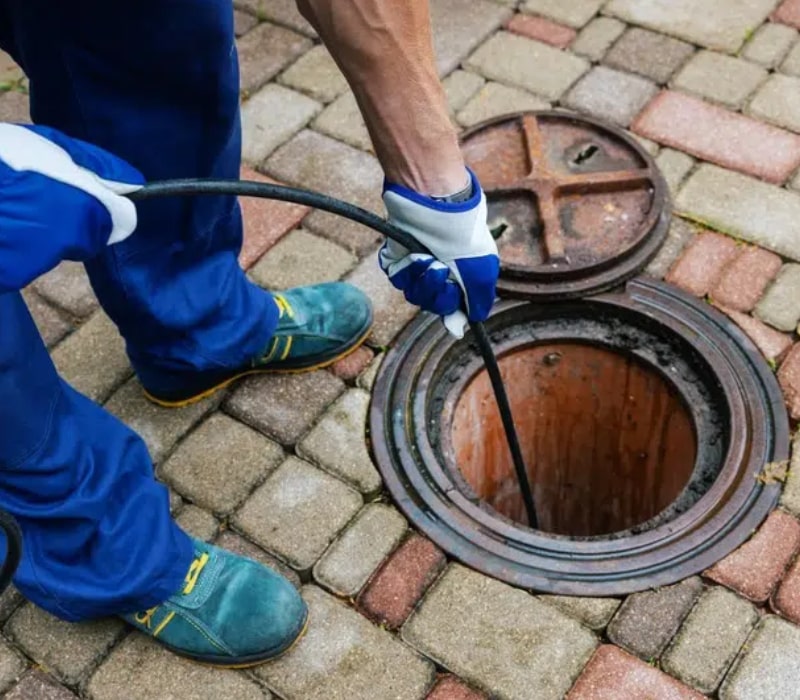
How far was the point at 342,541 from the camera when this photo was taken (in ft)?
7.56

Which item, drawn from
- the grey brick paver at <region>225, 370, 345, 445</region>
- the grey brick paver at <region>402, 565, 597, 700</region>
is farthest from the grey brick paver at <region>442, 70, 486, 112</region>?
the grey brick paver at <region>402, 565, 597, 700</region>

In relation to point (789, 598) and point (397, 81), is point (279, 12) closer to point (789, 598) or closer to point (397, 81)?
point (397, 81)

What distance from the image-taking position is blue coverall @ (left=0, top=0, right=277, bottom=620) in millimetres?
1870

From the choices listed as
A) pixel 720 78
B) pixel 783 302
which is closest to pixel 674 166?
pixel 720 78

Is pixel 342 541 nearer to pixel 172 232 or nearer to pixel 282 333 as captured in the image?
pixel 282 333

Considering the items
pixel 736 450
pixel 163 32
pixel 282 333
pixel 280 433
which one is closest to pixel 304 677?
pixel 280 433

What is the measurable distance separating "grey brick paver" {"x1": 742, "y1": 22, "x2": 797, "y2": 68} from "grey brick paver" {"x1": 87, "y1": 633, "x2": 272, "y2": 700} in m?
2.38

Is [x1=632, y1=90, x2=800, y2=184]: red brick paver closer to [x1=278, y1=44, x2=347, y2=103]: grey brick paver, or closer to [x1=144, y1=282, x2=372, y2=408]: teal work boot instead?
[x1=278, y1=44, x2=347, y2=103]: grey brick paver

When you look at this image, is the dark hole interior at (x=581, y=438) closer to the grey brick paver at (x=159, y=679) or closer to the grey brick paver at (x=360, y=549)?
the grey brick paver at (x=360, y=549)

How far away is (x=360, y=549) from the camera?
7.51 feet

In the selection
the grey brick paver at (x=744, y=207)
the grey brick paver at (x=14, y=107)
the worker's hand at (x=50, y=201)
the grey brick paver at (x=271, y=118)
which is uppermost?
the worker's hand at (x=50, y=201)

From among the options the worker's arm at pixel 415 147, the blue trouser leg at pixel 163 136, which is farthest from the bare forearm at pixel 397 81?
the blue trouser leg at pixel 163 136

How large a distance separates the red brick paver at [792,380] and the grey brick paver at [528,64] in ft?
3.70

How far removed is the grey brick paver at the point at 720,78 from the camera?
10.4ft
